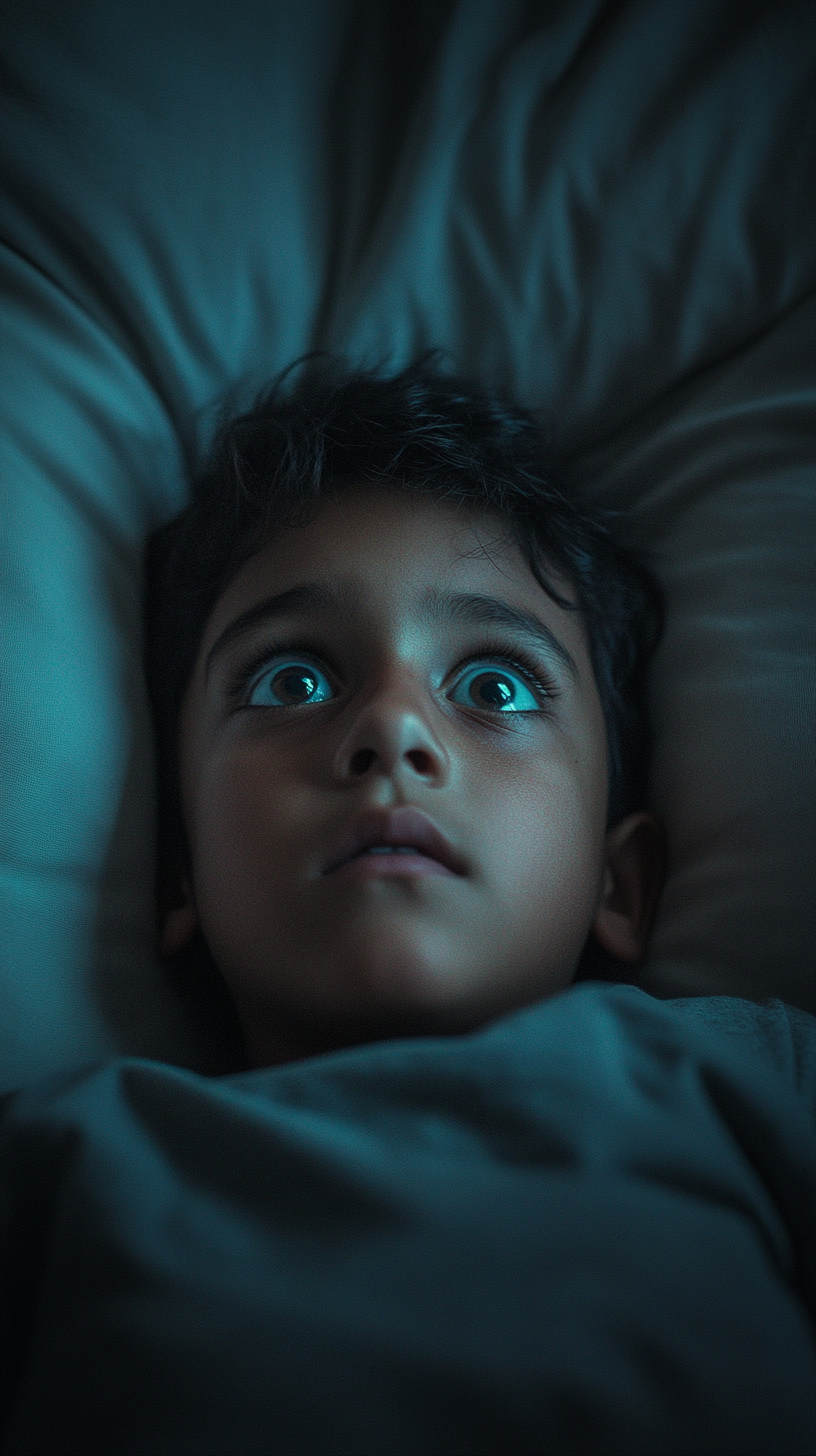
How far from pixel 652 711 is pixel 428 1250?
1.91ft

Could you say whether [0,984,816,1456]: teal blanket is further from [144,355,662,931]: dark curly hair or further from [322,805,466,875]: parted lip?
[144,355,662,931]: dark curly hair

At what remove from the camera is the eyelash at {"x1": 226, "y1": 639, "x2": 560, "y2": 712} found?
839mm

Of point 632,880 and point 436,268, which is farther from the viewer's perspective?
point 436,268

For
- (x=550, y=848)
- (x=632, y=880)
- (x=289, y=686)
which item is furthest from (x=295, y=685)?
(x=632, y=880)

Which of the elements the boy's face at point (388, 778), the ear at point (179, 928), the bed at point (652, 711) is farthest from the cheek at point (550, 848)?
the ear at point (179, 928)

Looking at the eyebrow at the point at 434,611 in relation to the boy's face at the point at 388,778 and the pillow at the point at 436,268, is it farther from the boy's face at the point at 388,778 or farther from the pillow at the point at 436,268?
the pillow at the point at 436,268

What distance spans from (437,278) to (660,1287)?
0.93 metres

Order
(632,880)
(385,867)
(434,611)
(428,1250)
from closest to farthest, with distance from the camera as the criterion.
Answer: (428,1250) < (385,867) < (434,611) < (632,880)

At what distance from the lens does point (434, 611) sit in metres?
0.82

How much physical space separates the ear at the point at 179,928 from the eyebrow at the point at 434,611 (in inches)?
8.1

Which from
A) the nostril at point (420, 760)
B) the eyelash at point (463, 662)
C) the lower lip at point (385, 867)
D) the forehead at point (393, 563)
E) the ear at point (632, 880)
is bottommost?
the ear at point (632, 880)

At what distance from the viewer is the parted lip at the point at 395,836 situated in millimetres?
719

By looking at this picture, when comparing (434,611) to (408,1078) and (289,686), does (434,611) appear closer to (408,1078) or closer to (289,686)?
(289,686)

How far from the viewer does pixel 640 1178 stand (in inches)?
22.1
